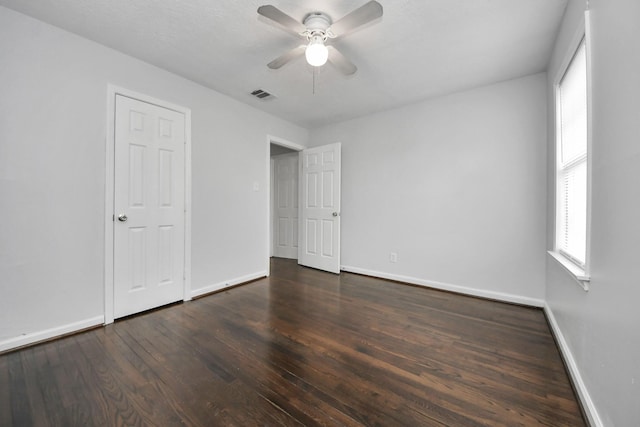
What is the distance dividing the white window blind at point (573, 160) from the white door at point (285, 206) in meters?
4.07

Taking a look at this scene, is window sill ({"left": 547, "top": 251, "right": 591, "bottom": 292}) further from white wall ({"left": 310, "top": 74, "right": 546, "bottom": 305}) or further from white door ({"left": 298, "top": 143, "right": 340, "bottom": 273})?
white door ({"left": 298, "top": 143, "right": 340, "bottom": 273})

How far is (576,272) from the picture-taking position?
1.51 meters

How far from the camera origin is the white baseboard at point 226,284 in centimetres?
299

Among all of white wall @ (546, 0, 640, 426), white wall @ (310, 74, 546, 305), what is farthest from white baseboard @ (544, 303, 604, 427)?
white wall @ (310, 74, 546, 305)

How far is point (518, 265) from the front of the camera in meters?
2.79

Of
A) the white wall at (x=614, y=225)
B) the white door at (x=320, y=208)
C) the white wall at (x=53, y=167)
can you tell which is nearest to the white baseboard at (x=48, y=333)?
the white wall at (x=53, y=167)

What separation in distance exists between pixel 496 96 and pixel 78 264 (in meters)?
4.52

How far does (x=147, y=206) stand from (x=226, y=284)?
1345mm

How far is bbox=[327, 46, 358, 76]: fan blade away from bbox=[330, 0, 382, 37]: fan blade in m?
0.17

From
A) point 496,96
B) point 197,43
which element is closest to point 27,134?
point 197,43

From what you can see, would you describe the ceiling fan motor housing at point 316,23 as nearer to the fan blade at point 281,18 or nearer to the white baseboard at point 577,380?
the fan blade at point 281,18

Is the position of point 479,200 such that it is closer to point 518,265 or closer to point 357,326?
point 518,265

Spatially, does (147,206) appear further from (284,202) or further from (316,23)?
(284,202)

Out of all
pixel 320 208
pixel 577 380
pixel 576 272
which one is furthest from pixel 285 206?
pixel 577 380
